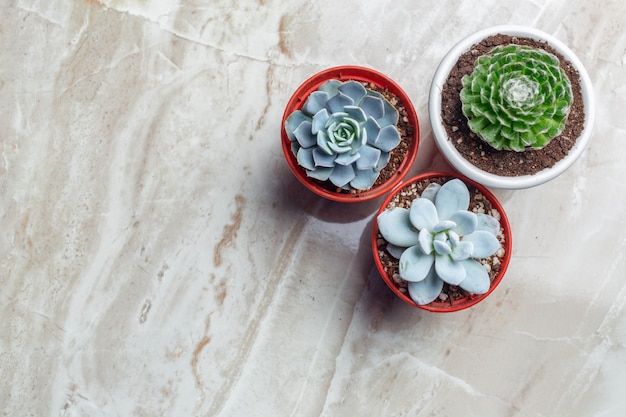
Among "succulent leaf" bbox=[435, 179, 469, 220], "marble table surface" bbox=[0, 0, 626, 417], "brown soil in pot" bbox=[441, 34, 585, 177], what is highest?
"brown soil in pot" bbox=[441, 34, 585, 177]

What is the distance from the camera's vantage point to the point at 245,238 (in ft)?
4.76

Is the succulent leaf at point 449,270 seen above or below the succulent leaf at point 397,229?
below

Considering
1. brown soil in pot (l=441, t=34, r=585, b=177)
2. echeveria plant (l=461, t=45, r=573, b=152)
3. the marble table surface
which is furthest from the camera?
the marble table surface

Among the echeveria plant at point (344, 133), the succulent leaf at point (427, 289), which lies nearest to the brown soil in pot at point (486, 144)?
the echeveria plant at point (344, 133)

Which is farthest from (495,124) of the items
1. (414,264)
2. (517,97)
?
(414,264)

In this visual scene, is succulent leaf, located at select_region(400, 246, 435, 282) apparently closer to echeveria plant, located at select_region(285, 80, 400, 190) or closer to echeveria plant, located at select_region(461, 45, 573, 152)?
echeveria plant, located at select_region(285, 80, 400, 190)

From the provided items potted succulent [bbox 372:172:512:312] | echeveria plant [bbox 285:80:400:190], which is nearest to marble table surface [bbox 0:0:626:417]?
potted succulent [bbox 372:172:512:312]

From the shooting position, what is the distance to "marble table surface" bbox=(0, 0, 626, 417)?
144cm

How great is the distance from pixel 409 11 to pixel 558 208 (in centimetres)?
59

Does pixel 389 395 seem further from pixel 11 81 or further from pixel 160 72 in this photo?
pixel 11 81

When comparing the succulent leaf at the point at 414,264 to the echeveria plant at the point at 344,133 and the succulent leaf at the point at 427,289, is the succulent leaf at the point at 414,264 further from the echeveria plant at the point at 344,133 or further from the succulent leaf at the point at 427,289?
the echeveria plant at the point at 344,133

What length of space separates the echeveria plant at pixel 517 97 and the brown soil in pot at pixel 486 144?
0.21ft

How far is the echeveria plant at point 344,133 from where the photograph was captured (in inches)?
45.3

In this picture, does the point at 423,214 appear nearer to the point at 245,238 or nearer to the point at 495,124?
the point at 495,124
